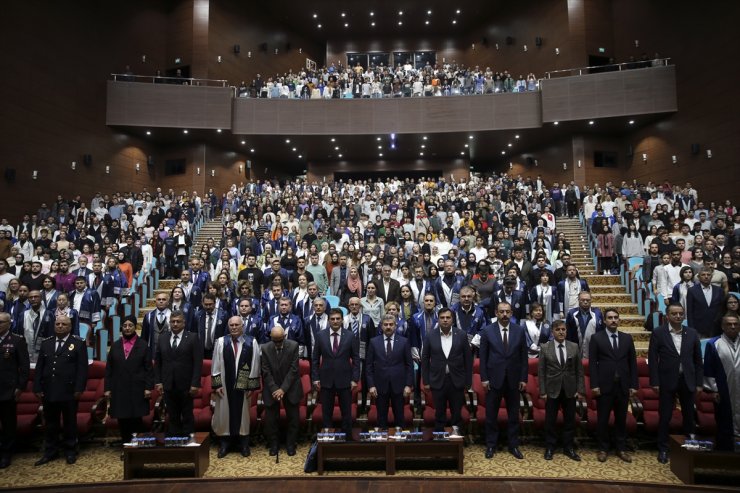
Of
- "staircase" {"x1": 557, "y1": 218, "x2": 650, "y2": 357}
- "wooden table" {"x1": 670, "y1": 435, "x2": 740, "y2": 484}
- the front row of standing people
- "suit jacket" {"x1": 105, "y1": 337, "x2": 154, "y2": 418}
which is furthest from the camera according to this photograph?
"staircase" {"x1": 557, "y1": 218, "x2": 650, "y2": 357}

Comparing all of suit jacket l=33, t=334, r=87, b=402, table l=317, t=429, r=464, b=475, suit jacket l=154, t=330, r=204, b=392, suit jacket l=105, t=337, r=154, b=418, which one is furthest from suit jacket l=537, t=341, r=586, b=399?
suit jacket l=33, t=334, r=87, b=402

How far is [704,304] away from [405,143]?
15508 mm

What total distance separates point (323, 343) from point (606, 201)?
10.9m

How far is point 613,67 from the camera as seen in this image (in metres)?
17.3

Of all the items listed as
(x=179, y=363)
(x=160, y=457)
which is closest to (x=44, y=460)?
(x=160, y=457)

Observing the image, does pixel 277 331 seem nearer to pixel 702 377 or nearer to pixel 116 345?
pixel 116 345

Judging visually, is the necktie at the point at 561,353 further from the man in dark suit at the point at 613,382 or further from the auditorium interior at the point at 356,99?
the auditorium interior at the point at 356,99

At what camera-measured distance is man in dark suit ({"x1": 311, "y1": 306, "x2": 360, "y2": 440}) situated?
183 inches

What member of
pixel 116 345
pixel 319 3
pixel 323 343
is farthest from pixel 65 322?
pixel 319 3

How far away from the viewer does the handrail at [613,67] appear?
16625mm

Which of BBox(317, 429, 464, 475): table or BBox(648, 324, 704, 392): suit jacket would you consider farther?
BBox(648, 324, 704, 392): suit jacket

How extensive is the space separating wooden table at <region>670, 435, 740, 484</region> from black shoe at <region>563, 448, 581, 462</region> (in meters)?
0.79

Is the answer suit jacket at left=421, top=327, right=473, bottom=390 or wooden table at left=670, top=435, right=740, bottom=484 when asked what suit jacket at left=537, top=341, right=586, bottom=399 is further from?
wooden table at left=670, top=435, right=740, bottom=484

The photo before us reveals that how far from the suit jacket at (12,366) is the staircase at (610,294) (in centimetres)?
763
